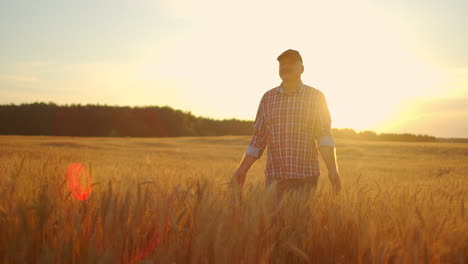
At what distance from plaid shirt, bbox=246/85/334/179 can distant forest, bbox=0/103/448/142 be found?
1540 inches

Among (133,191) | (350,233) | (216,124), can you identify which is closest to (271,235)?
(350,233)

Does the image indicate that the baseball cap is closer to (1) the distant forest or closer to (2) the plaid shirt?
(2) the plaid shirt

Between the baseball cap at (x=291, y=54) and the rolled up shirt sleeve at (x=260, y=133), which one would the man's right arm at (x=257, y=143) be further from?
the baseball cap at (x=291, y=54)

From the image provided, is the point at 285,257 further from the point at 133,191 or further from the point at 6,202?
the point at 6,202

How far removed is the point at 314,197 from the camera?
2.42m

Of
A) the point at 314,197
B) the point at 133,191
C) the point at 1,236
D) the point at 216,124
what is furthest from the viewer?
the point at 216,124

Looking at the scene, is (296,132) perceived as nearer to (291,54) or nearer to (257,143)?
(257,143)

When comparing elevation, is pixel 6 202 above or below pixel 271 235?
above

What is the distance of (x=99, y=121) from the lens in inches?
1617

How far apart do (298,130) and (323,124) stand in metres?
0.27

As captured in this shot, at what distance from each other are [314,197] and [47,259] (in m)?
1.68

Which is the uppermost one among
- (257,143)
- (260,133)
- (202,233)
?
(260,133)

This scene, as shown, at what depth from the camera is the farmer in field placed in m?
3.82

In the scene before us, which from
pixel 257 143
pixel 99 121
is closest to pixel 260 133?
pixel 257 143
